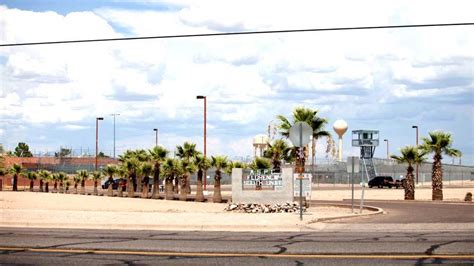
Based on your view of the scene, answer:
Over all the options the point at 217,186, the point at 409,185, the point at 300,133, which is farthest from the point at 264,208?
the point at 409,185

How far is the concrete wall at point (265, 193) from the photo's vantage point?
117 ft

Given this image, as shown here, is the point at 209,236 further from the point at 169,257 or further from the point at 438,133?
the point at 438,133

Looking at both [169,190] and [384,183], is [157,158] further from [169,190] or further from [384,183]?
[384,183]

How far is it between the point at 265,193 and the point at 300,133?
38.1ft

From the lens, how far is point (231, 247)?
16.8 meters

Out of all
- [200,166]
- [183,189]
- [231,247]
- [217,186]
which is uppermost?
[200,166]

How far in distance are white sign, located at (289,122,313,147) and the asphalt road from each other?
4409 millimetres

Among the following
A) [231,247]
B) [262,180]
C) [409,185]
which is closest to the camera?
[231,247]


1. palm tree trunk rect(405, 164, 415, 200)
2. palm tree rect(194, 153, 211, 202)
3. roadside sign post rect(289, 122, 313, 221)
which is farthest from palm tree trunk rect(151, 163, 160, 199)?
roadside sign post rect(289, 122, 313, 221)

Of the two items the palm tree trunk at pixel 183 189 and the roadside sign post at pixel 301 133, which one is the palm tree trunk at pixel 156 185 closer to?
the palm tree trunk at pixel 183 189

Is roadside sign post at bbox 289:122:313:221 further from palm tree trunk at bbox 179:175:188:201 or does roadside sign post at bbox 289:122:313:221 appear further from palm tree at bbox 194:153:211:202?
palm tree trunk at bbox 179:175:188:201

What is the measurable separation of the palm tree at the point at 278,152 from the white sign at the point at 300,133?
683 inches

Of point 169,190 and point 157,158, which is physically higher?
point 157,158

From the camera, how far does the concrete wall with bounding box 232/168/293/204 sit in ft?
117
